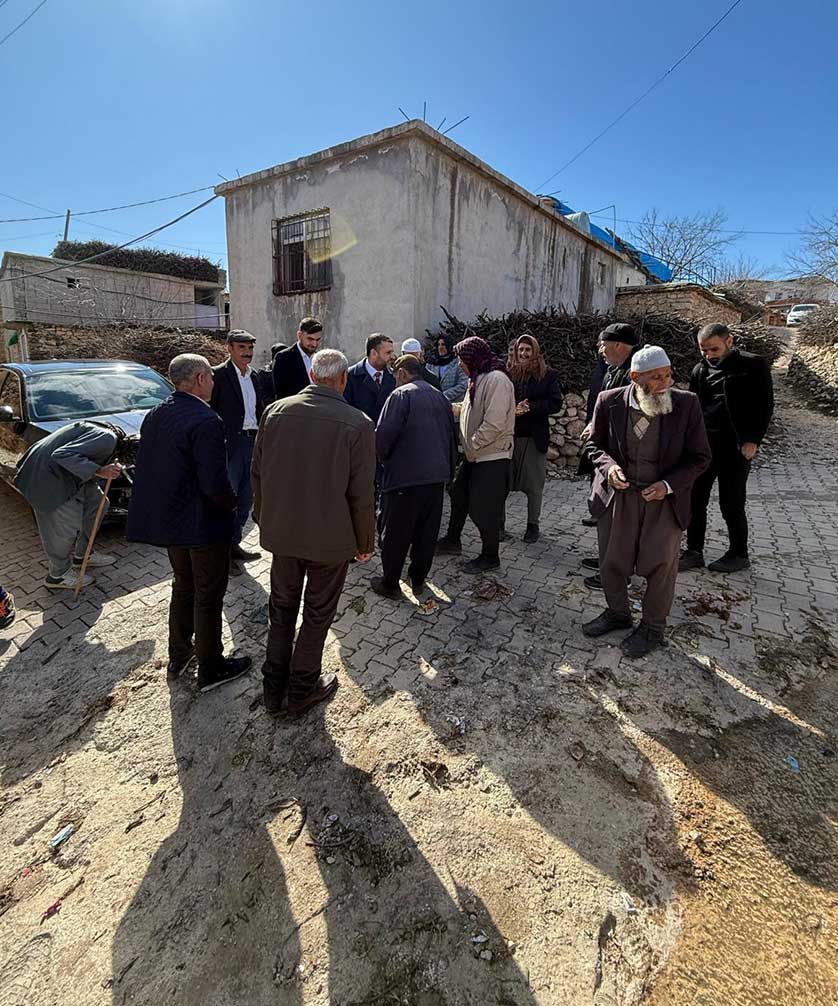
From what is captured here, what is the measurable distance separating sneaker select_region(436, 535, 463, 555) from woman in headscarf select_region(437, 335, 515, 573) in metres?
0.34

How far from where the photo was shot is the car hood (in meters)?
5.28

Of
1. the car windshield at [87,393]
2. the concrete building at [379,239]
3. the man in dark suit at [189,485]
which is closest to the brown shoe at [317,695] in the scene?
the man in dark suit at [189,485]

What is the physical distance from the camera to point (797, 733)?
8.61 feet

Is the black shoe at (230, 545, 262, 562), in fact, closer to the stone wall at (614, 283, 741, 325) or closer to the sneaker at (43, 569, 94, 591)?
the sneaker at (43, 569, 94, 591)

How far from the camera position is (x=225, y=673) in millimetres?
3010

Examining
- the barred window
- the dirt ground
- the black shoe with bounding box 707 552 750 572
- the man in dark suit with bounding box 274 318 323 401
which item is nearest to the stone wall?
the barred window

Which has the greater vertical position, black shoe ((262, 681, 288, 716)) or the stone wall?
the stone wall

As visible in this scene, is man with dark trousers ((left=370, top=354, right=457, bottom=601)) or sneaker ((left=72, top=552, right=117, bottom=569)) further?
sneaker ((left=72, top=552, right=117, bottom=569))

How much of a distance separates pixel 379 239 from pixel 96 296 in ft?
59.5

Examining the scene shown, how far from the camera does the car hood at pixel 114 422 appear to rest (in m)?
5.28

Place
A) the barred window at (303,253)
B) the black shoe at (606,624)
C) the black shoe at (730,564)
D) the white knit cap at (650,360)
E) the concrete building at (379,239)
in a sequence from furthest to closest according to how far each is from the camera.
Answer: the barred window at (303,253)
the concrete building at (379,239)
the black shoe at (730,564)
the black shoe at (606,624)
the white knit cap at (650,360)

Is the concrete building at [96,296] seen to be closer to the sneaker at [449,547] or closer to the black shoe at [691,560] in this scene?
the sneaker at [449,547]

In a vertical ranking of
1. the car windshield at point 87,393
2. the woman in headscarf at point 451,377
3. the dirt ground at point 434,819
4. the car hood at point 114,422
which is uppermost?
the woman in headscarf at point 451,377

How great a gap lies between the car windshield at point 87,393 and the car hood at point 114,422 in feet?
0.30
